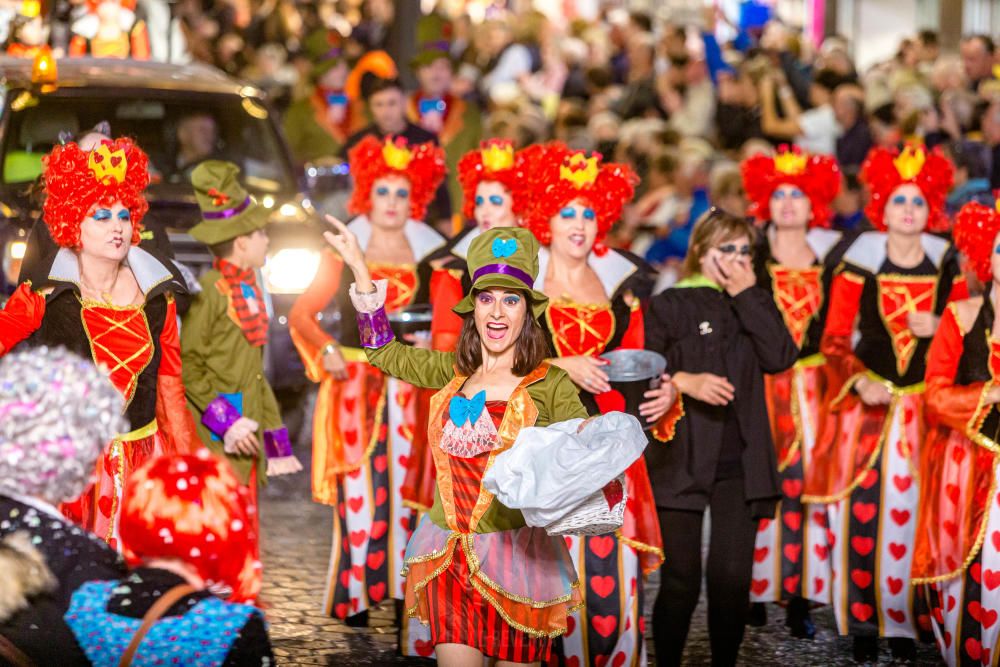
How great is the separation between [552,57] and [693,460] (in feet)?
45.3

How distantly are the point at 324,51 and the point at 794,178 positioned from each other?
9.02 metres

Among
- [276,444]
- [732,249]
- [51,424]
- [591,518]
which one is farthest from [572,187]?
[51,424]

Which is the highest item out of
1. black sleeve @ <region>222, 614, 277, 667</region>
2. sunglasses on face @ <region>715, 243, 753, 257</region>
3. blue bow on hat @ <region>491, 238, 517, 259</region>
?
sunglasses on face @ <region>715, 243, 753, 257</region>

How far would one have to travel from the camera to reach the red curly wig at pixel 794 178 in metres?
8.28

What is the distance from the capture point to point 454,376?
5.61m

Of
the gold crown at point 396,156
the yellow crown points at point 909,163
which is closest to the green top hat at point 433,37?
the gold crown at point 396,156

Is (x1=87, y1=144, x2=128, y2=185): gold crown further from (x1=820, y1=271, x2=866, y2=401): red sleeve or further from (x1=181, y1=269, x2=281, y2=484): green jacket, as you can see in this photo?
A: (x1=820, y1=271, x2=866, y2=401): red sleeve

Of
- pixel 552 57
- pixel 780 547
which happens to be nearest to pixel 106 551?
pixel 780 547

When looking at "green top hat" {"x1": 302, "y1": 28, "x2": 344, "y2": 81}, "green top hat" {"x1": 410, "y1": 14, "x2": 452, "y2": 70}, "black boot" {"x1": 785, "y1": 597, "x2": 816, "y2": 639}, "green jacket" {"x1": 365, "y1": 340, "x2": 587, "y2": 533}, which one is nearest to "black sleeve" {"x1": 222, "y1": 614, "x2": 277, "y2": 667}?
"green jacket" {"x1": 365, "y1": 340, "x2": 587, "y2": 533}

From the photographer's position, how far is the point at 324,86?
608 inches

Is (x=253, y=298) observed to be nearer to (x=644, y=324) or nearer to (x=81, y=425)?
(x=644, y=324)

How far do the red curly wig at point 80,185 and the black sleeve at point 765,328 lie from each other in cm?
235

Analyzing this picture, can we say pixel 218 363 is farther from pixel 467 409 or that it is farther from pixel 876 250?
pixel 876 250

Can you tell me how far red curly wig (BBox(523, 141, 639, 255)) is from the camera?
22.5 ft
